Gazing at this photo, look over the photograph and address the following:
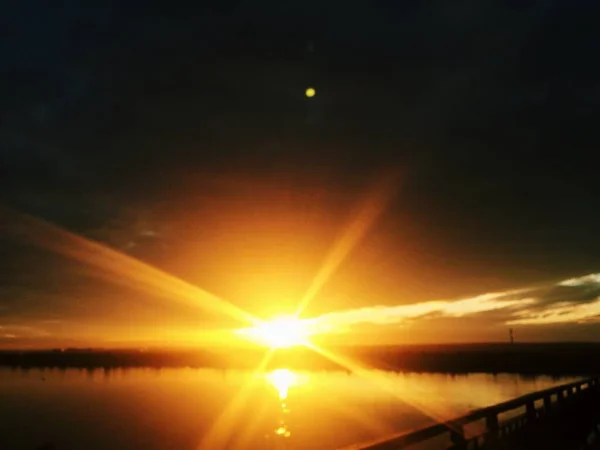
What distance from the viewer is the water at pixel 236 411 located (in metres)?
39.0

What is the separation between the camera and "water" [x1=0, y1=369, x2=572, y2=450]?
39.0m

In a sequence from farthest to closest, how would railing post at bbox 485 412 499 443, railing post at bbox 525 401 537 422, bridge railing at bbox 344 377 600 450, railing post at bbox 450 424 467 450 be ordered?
railing post at bbox 525 401 537 422 < railing post at bbox 485 412 499 443 < railing post at bbox 450 424 467 450 < bridge railing at bbox 344 377 600 450

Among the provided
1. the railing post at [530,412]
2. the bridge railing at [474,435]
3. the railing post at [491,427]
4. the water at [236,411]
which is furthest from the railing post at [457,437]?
the water at [236,411]

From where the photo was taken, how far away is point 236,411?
5116 cm

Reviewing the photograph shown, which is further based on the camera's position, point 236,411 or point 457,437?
point 236,411

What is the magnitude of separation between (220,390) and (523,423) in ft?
212

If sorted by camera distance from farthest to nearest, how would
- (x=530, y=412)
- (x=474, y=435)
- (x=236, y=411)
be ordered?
(x=236, y=411)
(x=530, y=412)
(x=474, y=435)

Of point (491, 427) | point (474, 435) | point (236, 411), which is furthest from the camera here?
point (236, 411)

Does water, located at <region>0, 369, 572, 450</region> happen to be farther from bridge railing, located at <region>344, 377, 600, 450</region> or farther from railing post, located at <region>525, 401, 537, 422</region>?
bridge railing, located at <region>344, 377, 600, 450</region>

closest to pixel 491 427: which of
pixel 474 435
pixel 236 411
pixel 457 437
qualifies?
pixel 474 435

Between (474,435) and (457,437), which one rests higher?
(457,437)

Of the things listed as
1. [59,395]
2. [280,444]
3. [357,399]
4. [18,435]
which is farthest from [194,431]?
[59,395]

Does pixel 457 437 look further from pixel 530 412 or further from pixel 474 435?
pixel 530 412

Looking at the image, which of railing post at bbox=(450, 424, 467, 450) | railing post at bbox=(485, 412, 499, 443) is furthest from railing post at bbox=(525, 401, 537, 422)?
railing post at bbox=(450, 424, 467, 450)
